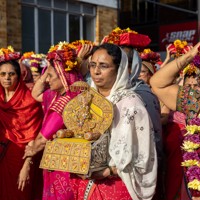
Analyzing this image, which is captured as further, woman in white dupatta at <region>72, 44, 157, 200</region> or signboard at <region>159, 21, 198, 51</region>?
signboard at <region>159, 21, 198, 51</region>

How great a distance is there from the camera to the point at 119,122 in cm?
303

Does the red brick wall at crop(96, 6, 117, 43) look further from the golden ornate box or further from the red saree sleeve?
the golden ornate box

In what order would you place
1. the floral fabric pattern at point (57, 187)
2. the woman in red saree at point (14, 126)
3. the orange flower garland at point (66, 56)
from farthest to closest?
the woman in red saree at point (14, 126), the orange flower garland at point (66, 56), the floral fabric pattern at point (57, 187)

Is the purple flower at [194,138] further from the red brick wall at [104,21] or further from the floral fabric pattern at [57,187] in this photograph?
the red brick wall at [104,21]

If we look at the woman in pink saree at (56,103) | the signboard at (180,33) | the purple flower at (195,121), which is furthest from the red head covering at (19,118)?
the signboard at (180,33)

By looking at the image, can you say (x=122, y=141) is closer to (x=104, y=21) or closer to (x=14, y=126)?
(x=14, y=126)

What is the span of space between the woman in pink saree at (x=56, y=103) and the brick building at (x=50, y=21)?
5163 millimetres

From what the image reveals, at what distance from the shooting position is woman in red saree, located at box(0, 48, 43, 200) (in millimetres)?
4840

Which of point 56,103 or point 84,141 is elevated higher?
point 56,103

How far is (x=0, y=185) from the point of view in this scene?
4840 millimetres

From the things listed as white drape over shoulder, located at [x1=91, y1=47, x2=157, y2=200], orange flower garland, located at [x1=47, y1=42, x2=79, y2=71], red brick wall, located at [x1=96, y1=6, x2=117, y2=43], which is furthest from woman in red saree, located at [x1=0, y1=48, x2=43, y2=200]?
red brick wall, located at [x1=96, y1=6, x2=117, y2=43]

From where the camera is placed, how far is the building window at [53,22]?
10125 millimetres

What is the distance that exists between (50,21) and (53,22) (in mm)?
105

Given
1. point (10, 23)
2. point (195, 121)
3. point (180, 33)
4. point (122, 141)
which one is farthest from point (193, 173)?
point (180, 33)
